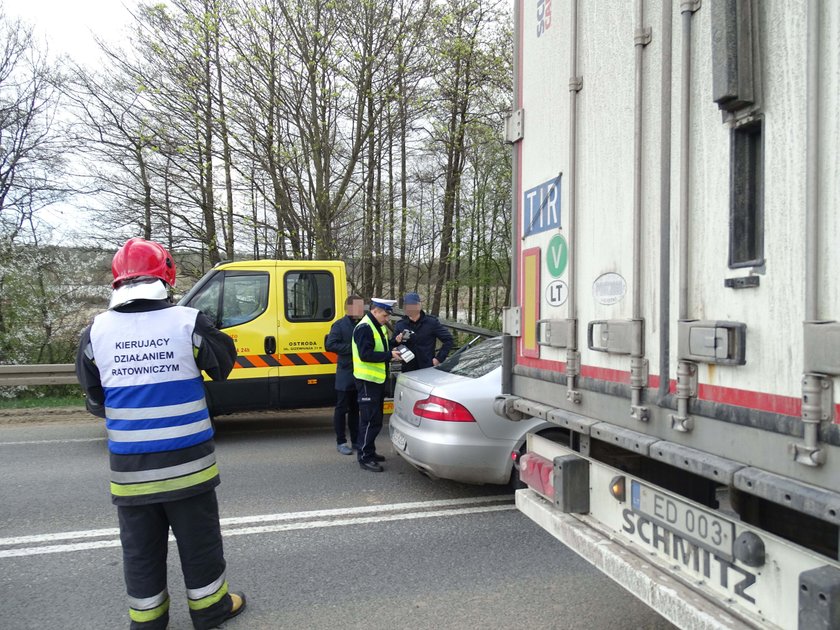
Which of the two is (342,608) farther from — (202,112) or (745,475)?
(202,112)

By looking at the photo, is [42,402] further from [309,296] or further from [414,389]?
[414,389]

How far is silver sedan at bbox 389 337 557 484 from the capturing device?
4.56 metres

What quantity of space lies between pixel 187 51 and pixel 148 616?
415 inches

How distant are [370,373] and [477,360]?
1.22 meters

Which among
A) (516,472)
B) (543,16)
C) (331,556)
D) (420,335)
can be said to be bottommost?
(331,556)

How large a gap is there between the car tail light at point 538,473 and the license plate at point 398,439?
191 centimetres

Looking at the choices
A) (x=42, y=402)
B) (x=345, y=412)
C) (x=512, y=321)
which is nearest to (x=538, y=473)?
Result: (x=512, y=321)

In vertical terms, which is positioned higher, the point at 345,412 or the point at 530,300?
the point at 530,300

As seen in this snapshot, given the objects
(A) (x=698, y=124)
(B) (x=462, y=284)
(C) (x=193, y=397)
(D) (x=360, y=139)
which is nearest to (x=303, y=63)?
(D) (x=360, y=139)

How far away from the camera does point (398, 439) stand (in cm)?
512

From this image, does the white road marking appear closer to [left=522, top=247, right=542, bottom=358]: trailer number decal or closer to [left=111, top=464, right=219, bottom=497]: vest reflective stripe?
[left=111, top=464, right=219, bottom=497]: vest reflective stripe

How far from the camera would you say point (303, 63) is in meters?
11.3

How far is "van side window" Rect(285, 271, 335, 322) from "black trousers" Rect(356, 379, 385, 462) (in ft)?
5.29

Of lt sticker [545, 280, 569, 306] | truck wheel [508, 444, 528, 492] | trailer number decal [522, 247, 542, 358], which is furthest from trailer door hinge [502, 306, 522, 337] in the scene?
truck wheel [508, 444, 528, 492]
